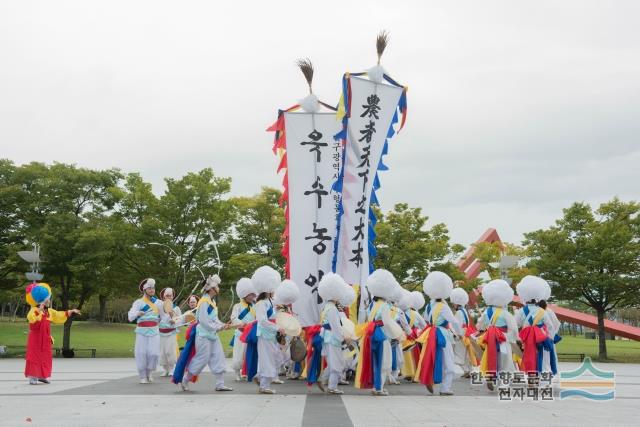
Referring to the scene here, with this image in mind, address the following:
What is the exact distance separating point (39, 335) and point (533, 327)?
8965 mm

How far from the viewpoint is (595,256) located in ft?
82.8

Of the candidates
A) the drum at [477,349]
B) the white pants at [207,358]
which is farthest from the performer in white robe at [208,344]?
the drum at [477,349]

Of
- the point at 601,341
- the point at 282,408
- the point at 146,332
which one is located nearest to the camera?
the point at 282,408

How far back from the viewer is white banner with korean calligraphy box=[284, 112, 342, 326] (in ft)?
42.0

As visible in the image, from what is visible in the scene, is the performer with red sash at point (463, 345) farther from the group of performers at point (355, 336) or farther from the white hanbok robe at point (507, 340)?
the white hanbok robe at point (507, 340)

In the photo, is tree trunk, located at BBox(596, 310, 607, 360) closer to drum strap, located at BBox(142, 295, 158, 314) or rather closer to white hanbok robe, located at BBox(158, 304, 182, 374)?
white hanbok robe, located at BBox(158, 304, 182, 374)

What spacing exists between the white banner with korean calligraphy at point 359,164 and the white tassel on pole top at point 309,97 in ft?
4.37

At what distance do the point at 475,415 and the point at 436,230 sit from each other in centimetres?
2006

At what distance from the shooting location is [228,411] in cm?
760

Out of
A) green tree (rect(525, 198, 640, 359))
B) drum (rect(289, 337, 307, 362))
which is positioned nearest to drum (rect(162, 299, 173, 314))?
drum (rect(289, 337, 307, 362))

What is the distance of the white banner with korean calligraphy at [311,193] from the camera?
1281 centimetres

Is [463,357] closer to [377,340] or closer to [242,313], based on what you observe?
[377,340]

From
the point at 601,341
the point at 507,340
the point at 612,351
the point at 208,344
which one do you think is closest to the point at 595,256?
the point at 601,341

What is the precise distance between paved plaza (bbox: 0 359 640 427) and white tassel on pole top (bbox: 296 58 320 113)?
5.84m
